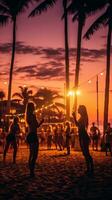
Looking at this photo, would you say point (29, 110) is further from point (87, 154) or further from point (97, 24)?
point (97, 24)

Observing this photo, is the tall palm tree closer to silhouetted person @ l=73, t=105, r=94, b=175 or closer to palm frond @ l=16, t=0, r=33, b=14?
palm frond @ l=16, t=0, r=33, b=14

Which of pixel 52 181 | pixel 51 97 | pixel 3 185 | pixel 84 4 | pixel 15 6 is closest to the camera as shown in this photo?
pixel 3 185

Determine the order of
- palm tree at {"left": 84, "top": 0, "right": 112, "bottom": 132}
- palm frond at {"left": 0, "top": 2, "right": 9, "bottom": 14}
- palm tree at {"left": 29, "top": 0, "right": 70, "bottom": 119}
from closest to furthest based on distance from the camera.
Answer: palm tree at {"left": 84, "top": 0, "right": 112, "bottom": 132} < palm tree at {"left": 29, "top": 0, "right": 70, "bottom": 119} < palm frond at {"left": 0, "top": 2, "right": 9, "bottom": 14}

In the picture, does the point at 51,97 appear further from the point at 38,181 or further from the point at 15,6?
the point at 38,181

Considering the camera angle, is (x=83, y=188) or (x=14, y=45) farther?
(x=14, y=45)

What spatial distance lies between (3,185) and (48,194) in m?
1.59

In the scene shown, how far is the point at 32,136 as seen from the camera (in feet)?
34.6

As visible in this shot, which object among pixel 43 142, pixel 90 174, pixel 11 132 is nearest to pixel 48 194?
pixel 90 174

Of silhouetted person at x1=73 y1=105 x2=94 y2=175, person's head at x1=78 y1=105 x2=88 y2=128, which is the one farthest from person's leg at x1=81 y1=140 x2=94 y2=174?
person's head at x1=78 y1=105 x2=88 y2=128

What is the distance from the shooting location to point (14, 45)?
3922cm

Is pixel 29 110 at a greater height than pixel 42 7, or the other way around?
pixel 42 7

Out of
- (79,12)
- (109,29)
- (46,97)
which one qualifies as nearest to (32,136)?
(109,29)

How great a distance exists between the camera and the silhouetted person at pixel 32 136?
413 inches

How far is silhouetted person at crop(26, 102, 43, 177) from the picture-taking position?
10.5 meters
